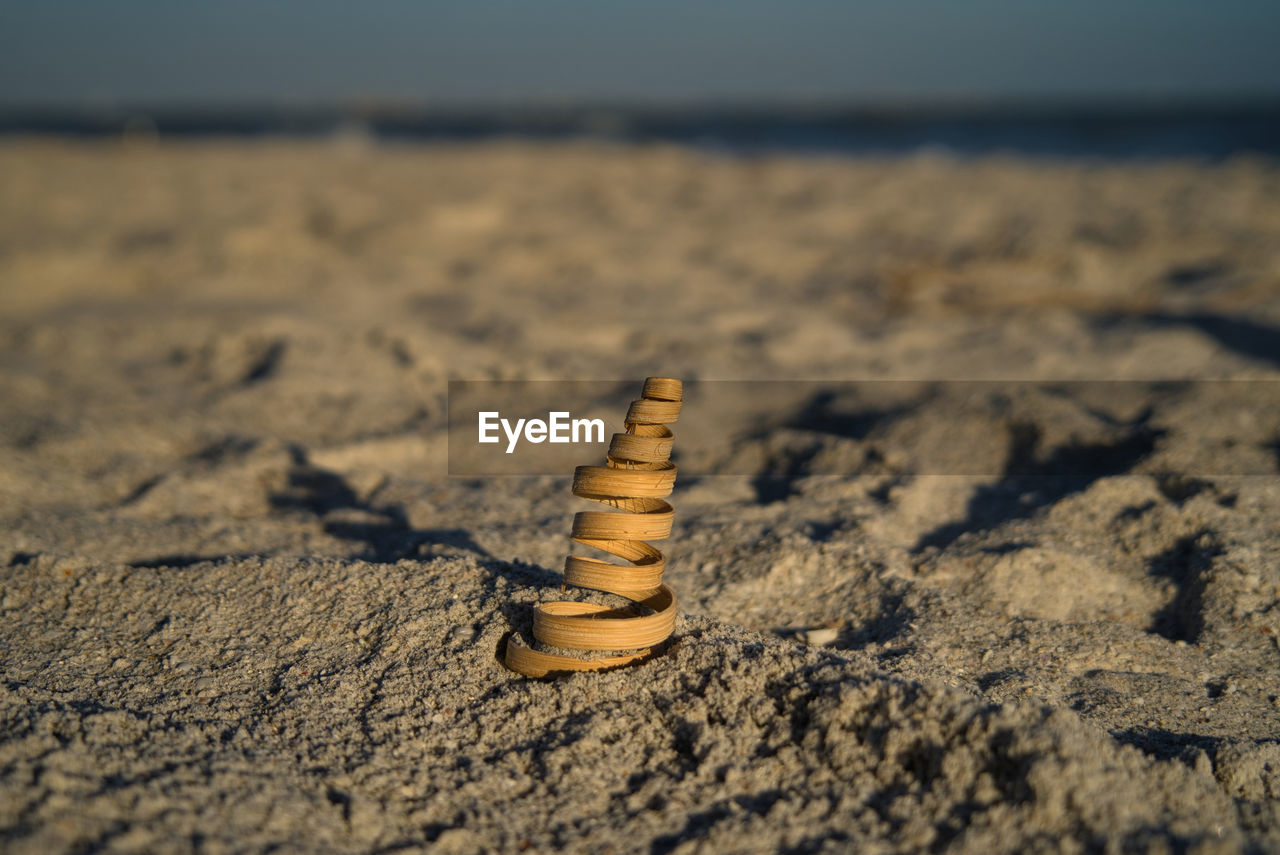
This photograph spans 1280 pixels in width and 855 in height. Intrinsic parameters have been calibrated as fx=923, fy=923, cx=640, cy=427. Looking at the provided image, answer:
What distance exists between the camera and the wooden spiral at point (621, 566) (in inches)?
77.3

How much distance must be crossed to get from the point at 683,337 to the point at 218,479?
9.52 feet

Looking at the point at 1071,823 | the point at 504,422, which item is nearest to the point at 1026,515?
the point at 1071,823

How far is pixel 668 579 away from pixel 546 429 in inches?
65.5
